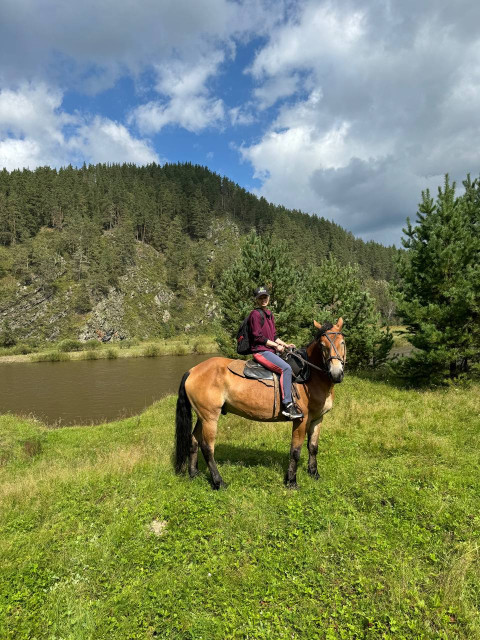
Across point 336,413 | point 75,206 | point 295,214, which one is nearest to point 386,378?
point 336,413

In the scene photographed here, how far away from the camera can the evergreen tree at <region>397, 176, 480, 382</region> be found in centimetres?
1425

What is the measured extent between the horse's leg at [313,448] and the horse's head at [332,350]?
5.41 feet

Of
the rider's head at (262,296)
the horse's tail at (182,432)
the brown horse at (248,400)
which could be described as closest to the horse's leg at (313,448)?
the brown horse at (248,400)

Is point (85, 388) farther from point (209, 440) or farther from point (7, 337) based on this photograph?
point (7, 337)

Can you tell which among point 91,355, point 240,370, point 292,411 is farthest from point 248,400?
point 91,355

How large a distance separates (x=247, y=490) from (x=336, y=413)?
6529 millimetres

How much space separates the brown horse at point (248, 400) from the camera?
6676mm

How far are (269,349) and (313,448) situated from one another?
249 cm

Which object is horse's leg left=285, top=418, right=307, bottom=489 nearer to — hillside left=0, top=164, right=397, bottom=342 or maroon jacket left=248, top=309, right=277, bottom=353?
maroon jacket left=248, top=309, right=277, bottom=353

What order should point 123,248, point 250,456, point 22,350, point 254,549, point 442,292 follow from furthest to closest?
point 123,248 → point 22,350 → point 442,292 → point 250,456 → point 254,549

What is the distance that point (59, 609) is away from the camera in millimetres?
3871

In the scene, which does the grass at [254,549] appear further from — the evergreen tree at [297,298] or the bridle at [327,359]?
the evergreen tree at [297,298]

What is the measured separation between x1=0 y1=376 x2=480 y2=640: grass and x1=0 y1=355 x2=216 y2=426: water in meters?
17.2

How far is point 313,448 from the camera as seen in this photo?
707 cm
